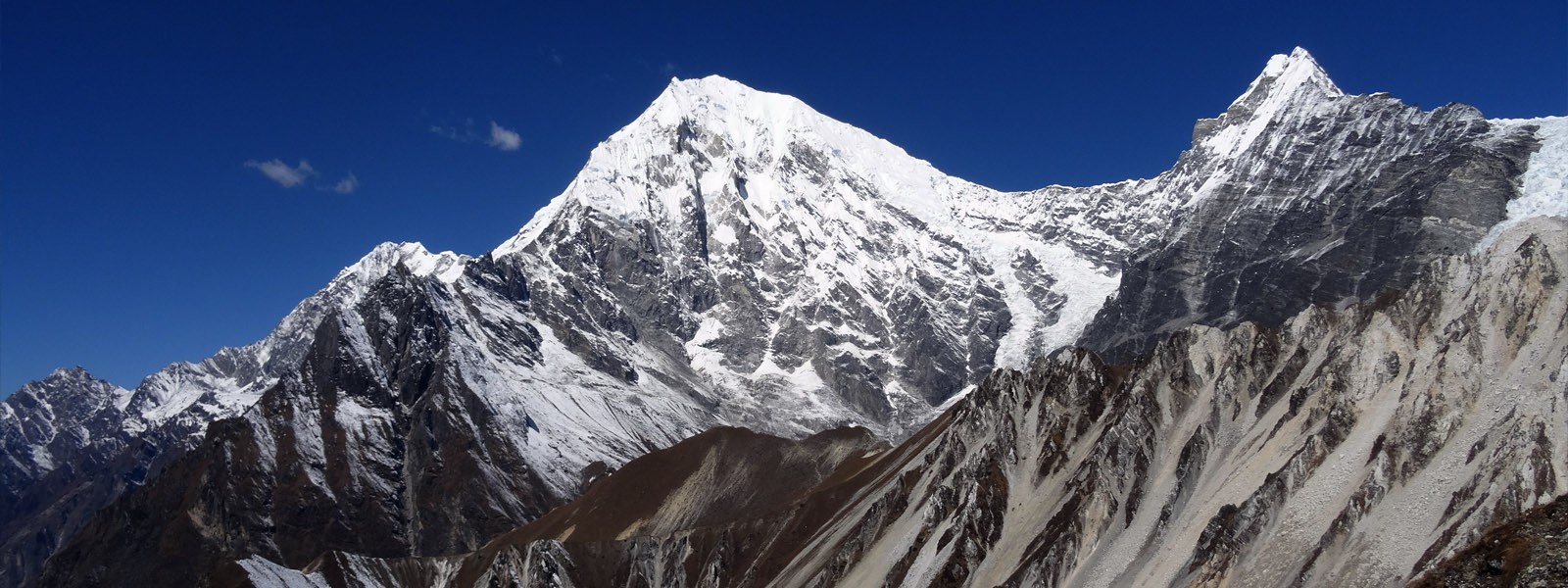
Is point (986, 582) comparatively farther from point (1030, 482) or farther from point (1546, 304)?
point (1546, 304)

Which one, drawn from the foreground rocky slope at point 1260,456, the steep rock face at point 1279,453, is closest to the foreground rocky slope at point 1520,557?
the foreground rocky slope at point 1260,456

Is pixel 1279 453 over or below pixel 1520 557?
over

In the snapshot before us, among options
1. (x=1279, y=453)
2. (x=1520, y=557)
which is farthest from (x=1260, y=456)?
(x=1520, y=557)

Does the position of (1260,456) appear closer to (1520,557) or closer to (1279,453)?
(1279,453)

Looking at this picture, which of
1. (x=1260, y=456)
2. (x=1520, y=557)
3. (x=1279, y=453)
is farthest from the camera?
(x=1260, y=456)

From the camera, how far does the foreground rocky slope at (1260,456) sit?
258 ft

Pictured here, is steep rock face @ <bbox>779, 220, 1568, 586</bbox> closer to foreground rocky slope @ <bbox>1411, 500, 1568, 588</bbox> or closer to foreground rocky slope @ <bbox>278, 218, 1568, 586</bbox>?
foreground rocky slope @ <bbox>278, 218, 1568, 586</bbox>

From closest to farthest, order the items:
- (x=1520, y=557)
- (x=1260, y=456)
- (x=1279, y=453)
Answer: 1. (x=1520, y=557)
2. (x=1279, y=453)
3. (x=1260, y=456)

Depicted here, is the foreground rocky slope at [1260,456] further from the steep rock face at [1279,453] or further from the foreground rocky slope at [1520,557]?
the foreground rocky slope at [1520,557]

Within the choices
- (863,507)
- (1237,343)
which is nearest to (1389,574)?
(1237,343)

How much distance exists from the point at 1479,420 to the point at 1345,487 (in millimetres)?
8434

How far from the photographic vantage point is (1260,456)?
336 feet

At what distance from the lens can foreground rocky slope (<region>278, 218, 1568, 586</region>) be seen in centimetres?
7862

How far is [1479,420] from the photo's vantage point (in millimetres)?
83188
